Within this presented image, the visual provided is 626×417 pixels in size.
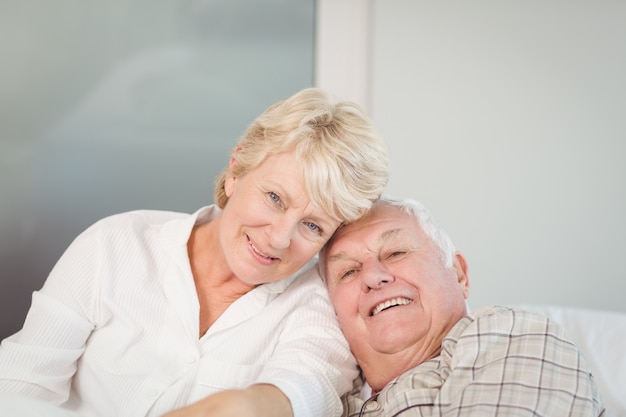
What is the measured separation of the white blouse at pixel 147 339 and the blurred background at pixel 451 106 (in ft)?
3.06

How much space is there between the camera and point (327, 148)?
6.21 feet

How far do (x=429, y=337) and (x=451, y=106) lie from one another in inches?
62.4

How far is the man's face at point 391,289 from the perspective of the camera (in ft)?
6.43

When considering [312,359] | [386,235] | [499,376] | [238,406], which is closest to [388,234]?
[386,235]

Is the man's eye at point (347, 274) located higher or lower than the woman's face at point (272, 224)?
lower

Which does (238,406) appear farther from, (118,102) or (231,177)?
(118,102)

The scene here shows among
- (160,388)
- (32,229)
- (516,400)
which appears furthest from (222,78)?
(516,400)

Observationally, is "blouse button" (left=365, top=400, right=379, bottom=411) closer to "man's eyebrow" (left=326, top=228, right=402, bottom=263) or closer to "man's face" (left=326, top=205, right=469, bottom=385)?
"man's face" (left=326, top=205, right=469, bottom=385)

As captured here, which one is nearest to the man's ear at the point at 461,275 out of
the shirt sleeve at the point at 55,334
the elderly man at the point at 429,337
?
the elderly man at the point at 429,337

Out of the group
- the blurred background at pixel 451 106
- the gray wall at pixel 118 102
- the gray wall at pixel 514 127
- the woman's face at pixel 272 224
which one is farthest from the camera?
the gray wall at pixel 514 127

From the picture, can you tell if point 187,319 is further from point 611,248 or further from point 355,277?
point 611,248

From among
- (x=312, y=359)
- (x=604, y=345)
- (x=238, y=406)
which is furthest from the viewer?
(x=604, y=345)

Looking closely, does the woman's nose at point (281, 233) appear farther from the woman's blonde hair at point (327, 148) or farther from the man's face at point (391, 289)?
the man's face at point (391, 289)

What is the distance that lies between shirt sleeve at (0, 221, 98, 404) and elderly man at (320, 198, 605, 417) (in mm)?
Answer: 600
